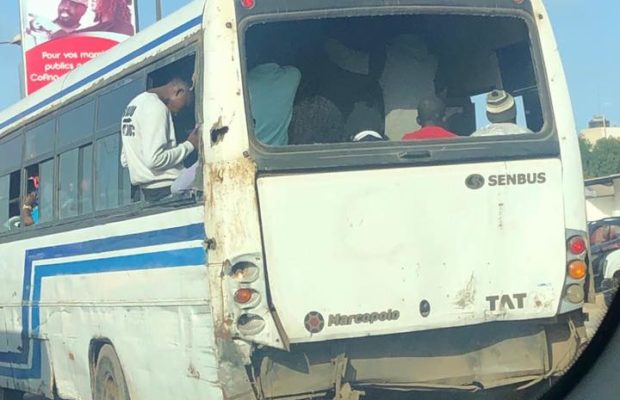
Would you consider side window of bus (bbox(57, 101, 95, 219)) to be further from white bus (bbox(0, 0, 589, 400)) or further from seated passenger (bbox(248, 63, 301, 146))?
seated passenger (bbox(248, 63, 301, 146))

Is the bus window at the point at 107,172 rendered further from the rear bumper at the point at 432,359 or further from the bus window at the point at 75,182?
the rear bumper at the point at 432,359

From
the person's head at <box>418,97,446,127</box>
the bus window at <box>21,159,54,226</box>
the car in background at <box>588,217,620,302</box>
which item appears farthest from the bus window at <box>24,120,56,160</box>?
the car in background at <box>588,217,620,302</box>

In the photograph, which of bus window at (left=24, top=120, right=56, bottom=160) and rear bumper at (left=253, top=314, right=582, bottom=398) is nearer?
rear bumper at (left=253, top=314, right=582, bottom=398)

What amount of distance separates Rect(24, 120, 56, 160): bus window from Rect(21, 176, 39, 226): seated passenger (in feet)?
0.83

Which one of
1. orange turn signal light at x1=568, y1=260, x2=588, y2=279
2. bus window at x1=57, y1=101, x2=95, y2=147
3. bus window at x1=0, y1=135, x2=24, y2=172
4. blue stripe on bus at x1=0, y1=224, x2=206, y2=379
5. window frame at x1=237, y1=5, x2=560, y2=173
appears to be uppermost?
bus window at x1=0, y1=135, x2=24, y2=172

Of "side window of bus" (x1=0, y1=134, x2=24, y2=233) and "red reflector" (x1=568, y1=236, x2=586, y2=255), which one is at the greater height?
"side window of bus" (x1=0, y1=134, x2=24, y2=233)

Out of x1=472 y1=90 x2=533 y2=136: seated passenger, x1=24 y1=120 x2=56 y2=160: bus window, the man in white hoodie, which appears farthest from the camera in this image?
x1=24 y1=120 x2=56 y2=160: bus window

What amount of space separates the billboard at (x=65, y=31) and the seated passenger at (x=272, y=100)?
70.0 feet

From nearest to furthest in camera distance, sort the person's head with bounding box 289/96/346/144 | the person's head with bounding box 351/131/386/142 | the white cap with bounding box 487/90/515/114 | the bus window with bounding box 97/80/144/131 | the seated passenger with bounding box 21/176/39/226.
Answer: the person's head with bounding box 289/96/346/144, the person's head with bounding box 351/131/386/142, the white cap with bounding box 487/90/515/114, the bus window with bounding box 97/80/144/131, the seated passenger with bounding box 21/176/39/226

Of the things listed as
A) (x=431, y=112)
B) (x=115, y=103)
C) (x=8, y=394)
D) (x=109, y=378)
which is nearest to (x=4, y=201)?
(x=8, y=394)

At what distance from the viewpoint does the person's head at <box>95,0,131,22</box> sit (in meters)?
28.1

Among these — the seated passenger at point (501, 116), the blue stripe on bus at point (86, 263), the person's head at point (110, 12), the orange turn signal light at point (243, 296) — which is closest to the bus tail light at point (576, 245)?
the seated passenger at point (501, 116)

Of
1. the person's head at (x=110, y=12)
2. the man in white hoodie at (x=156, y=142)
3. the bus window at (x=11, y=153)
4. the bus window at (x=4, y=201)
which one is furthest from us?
the person's head at (x=110, y=12)

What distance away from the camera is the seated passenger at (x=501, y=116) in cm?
732
